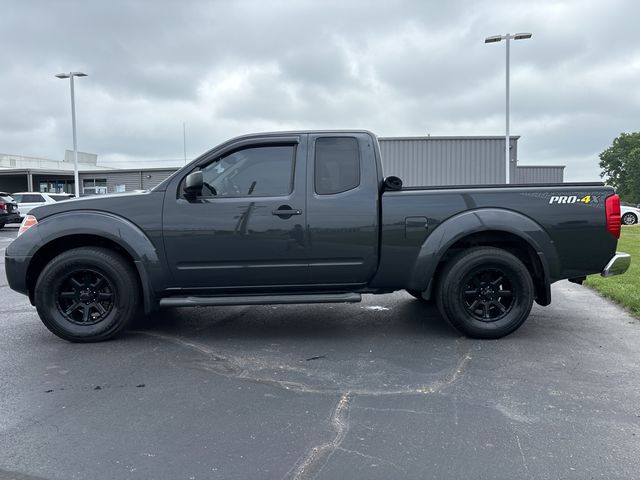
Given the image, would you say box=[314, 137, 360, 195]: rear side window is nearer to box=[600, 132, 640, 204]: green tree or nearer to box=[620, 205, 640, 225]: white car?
box=[620, 205, 640, 225]: white car

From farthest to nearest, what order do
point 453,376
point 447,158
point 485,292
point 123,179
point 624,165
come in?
1. point 624,165
2. point 123,179
3. point 447,158
4. point 485,292
5. point 453,376

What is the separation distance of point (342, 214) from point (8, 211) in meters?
22.1

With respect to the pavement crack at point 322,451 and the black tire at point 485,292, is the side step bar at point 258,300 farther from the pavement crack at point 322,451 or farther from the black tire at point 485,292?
the pavement crack at point 322,451

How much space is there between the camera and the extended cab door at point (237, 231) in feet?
16.1

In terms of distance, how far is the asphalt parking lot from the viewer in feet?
9.39

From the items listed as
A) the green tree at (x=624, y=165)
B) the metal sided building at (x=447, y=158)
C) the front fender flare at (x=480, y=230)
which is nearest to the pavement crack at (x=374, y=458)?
the front fender flare at (x=480, y=230)

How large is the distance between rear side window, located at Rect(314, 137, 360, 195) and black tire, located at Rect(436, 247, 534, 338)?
1.28m

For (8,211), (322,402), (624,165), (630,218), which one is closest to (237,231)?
(322,402)

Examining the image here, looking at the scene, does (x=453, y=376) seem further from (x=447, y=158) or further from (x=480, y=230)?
(x=447, y=158)

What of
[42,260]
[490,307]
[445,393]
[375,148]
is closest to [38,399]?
[42,260]

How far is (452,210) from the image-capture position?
4.98m

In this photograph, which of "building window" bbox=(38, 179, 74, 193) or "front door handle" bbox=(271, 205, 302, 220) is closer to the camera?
"front door handle" bbox=(271, 205, 302, 220)

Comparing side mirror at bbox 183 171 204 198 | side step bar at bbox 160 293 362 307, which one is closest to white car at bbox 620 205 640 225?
side step bar at bbox 160 293 362 307

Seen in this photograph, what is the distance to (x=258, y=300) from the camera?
4.91 m
